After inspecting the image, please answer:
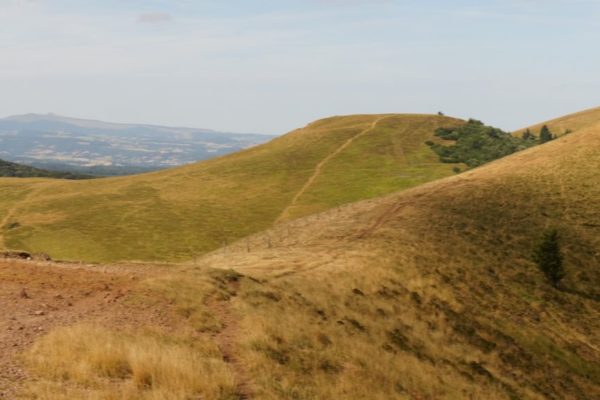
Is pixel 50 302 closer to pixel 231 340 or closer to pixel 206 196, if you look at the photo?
pixel 231 340

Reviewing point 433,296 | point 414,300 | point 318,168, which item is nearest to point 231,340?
point 414,300

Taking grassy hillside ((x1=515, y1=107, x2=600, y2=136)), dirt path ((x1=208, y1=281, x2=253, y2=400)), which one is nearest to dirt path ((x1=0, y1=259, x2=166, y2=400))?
dirt path ((x1=208, y1=281, x2=253, y2=400))

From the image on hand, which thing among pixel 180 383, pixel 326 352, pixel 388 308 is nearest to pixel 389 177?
pixel 388 308

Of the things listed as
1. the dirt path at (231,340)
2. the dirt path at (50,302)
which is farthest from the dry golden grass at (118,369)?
the dirt path at (50,302)

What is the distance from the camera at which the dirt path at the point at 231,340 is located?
47.0ft

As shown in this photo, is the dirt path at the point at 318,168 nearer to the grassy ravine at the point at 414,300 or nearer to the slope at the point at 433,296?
the slope at the point at 433,296

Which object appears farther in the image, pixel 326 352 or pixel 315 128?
pixel 315 128

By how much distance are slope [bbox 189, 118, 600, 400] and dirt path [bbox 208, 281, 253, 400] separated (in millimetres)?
289

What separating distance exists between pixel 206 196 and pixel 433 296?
6459cm

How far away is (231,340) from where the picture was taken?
18047mm

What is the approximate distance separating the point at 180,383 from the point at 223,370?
166 centimetres

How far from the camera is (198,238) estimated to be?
71.7m

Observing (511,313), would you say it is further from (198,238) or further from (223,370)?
(198,238)

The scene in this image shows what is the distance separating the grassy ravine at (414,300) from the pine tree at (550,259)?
2.62 feet
